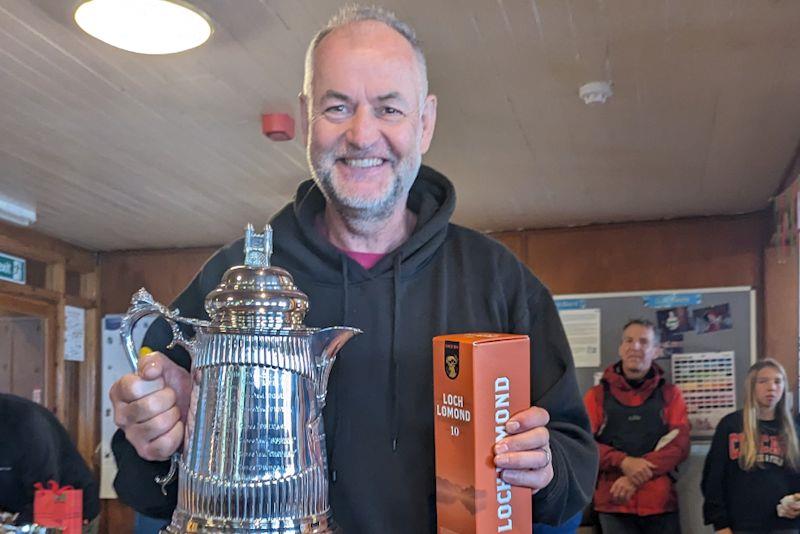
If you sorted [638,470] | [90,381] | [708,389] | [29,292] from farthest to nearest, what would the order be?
[90,381] → [29,292] → [708,389] → [638,470]

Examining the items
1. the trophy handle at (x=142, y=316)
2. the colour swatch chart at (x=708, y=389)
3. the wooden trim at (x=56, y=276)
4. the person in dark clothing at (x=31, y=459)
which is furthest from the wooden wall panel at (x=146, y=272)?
the trophy handle at (x=142, y=316)

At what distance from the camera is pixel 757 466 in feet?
10.6

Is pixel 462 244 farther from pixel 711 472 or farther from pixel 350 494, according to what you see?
pixel 711 472

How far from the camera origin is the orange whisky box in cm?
71

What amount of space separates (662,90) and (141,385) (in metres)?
2.10

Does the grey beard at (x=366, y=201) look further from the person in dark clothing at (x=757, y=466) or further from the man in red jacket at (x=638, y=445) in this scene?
the man in red jacket at (x=638, y=445)

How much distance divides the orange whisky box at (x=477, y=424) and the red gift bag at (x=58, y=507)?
2.16 metres

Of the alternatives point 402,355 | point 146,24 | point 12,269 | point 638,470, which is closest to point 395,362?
point 402,355

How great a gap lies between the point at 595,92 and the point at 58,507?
2.17 m

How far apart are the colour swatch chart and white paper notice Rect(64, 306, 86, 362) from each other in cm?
369

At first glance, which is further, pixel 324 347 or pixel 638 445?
pixel 638 445

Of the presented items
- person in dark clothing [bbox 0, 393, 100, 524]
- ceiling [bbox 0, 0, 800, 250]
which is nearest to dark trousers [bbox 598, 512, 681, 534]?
ceiling [bbox 0, 0, 800, 250]

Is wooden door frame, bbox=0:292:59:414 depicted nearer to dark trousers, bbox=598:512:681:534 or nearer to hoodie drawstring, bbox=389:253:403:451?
dark trousers, bbox=598:512:681:534

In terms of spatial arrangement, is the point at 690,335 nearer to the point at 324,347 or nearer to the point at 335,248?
the point at 335,248
